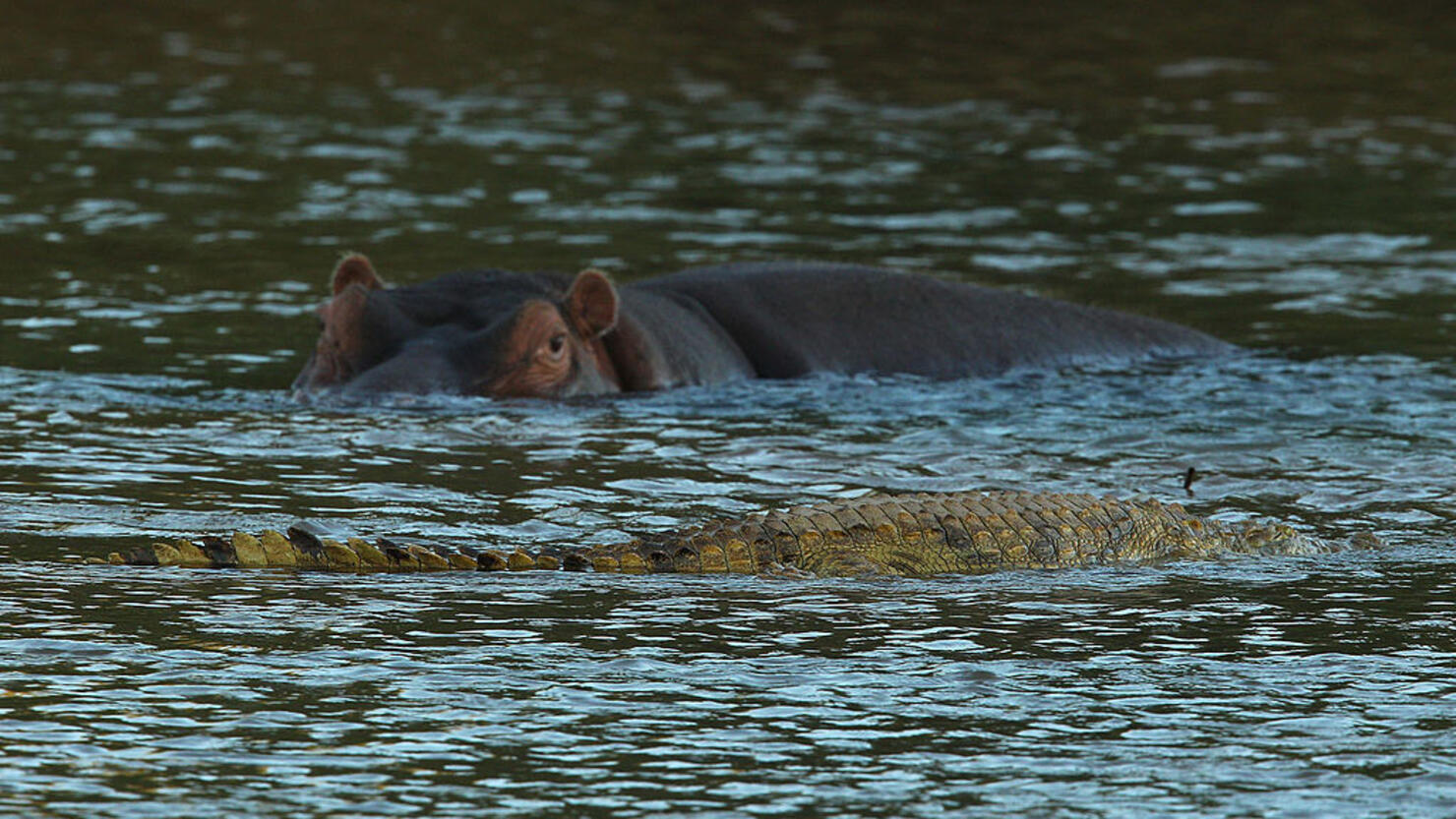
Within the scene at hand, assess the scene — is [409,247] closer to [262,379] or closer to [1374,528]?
[262,379]

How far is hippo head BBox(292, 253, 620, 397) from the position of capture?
32.1ft

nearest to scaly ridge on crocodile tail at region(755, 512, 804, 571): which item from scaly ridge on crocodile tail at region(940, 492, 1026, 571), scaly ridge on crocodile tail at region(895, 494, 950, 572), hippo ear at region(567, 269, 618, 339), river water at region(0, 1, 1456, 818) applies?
river water at region(0, 1, 1456, 818)

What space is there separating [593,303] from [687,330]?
0.55 meters

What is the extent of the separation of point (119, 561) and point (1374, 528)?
11.5 feet

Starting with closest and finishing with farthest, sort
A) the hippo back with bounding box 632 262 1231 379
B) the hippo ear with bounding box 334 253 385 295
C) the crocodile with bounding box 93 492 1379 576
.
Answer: the crocodile with bounding box 93 492 1379 576
the hippo ear with bounding box 334 253 385 295
the hippo back with bounding box 632 262 1231 379

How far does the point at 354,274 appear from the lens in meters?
10.5

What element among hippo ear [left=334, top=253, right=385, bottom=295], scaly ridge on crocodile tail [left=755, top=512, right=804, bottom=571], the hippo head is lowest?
scaly ridge on crocodile tail [left=755, top=512, right=804, bottom=571]

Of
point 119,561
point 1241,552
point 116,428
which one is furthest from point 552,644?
point 116,428

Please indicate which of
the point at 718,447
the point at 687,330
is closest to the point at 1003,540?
the point at 718,447

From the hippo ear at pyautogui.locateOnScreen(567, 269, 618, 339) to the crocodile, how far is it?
344cm

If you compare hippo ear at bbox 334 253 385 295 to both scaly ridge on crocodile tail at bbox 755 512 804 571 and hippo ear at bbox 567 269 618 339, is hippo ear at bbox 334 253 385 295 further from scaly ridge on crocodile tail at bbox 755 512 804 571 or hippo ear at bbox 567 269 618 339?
scaly ridge on crocodile tail at bbox 755 512 804 571

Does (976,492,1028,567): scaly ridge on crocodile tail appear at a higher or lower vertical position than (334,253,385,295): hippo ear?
lower

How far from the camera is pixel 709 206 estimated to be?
1568 centimetres

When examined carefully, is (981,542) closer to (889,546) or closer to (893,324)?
(889,546)
